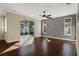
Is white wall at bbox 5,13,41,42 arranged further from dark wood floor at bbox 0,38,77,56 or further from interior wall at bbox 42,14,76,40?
interior wall at bbox 42,14,76,40

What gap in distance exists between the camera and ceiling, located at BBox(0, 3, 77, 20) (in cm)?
267

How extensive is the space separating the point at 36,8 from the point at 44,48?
0.98 m

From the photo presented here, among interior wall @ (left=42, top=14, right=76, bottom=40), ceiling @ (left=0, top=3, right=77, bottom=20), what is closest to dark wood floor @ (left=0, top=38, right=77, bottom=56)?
interior wall @ (left=42, top=14, right=76, bottom=40)

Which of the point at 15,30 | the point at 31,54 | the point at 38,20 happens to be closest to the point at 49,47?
the point at 31,54

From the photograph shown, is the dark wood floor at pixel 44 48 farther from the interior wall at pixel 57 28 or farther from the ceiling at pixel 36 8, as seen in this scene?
the ceiling at pixel 36 8

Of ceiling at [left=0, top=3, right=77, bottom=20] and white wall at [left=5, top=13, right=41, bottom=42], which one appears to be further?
white wall at [left=5, top=13, right=41, bottom=42]

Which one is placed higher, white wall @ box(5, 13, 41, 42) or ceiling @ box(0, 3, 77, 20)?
ceiling @ box(0, 3, 77, 20)

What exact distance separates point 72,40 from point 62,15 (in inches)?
24.8

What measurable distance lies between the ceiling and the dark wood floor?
68 cm

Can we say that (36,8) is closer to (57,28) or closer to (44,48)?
(57,28)

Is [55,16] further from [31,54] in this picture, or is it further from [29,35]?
[31,54]

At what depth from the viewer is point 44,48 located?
9.47 feet

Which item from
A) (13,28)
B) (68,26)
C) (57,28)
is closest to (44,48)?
(57,28)

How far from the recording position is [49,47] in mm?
2879
